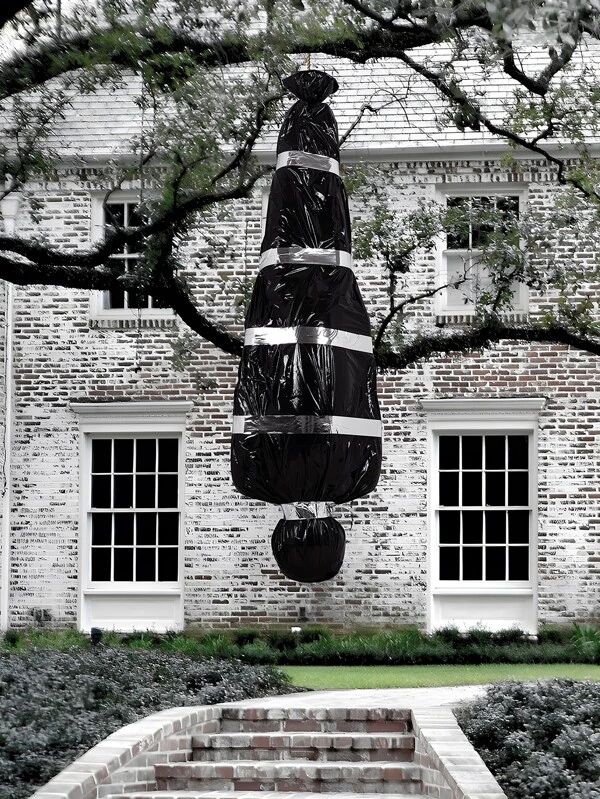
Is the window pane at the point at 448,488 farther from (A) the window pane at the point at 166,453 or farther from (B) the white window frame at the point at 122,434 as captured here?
(A) the window pane at the point at 166,453

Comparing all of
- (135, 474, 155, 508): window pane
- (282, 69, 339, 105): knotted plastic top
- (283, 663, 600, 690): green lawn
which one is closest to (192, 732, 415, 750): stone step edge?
(283, 663, 600, 690): green lawn

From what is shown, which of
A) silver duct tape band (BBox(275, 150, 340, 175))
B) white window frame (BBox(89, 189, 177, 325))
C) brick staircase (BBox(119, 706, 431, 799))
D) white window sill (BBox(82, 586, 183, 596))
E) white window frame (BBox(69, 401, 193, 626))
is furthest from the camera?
white window frame (BBox(89, 189, 177, 325))

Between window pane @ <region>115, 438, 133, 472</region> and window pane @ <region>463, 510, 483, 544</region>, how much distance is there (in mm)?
4260

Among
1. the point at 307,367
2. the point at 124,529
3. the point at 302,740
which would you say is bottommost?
the point at 302,740

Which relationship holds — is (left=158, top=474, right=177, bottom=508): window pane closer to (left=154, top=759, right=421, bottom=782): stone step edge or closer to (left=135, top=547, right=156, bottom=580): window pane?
(left=135, top=547, right=156, bottom=580): window pane

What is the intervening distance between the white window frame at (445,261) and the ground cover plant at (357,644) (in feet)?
12.5

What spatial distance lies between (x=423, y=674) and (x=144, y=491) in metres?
4.93

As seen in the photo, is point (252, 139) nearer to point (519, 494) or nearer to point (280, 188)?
point (280, 188)

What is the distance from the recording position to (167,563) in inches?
665

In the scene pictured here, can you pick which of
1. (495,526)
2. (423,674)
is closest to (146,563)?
(495,526)

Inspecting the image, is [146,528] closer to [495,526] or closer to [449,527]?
[449,527]

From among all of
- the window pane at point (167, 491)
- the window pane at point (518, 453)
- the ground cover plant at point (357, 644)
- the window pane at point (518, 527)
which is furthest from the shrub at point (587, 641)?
the window pane at point (167, 491)

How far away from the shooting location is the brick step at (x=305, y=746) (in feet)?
29.2

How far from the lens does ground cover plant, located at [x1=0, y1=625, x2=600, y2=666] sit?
14820 millimetres
